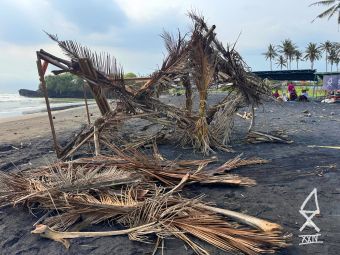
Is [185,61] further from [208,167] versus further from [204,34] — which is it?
[208,167]

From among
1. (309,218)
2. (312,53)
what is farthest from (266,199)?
(312,53)

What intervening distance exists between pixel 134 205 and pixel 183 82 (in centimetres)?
486

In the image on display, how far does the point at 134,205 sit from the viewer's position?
3.96 metres

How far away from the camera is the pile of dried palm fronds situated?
11.1 feet

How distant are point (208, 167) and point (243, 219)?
236cm

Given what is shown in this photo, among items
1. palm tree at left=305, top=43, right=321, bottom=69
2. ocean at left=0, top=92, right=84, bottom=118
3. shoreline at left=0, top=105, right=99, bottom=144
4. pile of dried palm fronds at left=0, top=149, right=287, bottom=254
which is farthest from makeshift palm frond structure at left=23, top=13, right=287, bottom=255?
palm tree at left=305, top=43, right=321, bottom=69

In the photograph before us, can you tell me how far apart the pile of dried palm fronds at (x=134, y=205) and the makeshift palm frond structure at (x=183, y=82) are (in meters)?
2.12

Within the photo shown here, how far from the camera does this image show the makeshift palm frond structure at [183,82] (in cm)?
705

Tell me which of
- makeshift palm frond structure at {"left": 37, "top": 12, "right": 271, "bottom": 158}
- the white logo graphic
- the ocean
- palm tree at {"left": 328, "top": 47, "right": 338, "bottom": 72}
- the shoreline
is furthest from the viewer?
palm tree at {"left": 328, "top": 47, "right": 338, "bottom": 72}

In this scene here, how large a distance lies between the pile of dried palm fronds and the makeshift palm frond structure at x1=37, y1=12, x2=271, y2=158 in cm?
212

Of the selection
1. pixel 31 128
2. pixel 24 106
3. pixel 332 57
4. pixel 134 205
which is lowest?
pixel 24 106

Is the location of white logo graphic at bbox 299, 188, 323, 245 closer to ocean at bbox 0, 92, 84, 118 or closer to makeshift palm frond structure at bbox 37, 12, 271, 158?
makeshift palm frond structure at bbox 37, 12, 271, 158

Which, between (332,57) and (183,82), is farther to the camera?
(332,57)

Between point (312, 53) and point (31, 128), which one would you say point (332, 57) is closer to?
point (312, 53)
